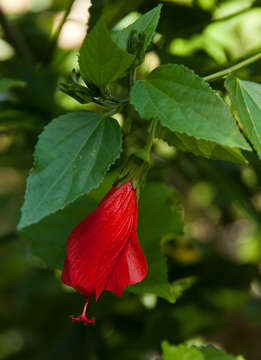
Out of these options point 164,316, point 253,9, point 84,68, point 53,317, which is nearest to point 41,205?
point 84,68

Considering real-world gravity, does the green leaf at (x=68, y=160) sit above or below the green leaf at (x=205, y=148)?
above

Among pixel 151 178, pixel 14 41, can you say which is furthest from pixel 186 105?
pixel 14 41

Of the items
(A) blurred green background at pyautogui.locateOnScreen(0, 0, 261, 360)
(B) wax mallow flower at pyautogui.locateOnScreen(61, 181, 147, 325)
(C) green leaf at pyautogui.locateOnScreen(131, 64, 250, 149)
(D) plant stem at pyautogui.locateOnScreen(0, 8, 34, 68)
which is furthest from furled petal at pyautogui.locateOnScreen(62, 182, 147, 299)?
(D) plant stem at pyautogui.locateOnScreen(0, 8, 34, 68)

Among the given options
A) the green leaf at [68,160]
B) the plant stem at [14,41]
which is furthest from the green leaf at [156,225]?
the plant stem at [14,41]

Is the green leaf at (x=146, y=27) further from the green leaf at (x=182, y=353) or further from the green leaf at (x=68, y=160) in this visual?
the green leaf at (x=182, y=353)

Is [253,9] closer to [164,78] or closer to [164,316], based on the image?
[164,78]

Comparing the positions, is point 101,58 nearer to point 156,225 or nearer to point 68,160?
point 68,160

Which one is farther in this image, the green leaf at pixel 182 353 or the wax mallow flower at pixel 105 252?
the green leaf at pixel 182 353
